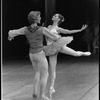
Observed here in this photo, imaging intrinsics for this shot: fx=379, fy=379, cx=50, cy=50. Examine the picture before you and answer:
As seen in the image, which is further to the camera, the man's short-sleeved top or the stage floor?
the stage floor

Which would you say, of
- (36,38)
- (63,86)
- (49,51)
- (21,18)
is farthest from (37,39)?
(21,18)

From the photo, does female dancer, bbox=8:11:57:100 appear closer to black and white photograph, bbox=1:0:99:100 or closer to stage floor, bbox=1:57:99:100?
black and white photograph, bbox=1:0:99:100

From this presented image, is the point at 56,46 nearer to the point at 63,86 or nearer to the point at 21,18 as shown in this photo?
the point at 63,86

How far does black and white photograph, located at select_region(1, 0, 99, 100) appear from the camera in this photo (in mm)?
7664

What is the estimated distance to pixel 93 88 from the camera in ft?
31.5

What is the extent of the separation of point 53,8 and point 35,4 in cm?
345

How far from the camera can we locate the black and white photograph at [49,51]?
766cm

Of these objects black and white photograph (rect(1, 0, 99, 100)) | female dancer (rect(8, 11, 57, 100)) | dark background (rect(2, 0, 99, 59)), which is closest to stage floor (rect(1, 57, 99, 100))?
black and white photograph (rect(1, 0, 99, 100))

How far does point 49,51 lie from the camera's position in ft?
25.6

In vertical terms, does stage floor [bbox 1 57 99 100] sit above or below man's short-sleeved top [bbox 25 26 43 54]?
below

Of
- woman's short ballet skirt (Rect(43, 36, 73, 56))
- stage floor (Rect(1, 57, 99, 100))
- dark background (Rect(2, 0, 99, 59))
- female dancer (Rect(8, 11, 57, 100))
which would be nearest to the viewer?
female dancer (Rect(8, 11, 57, 100))

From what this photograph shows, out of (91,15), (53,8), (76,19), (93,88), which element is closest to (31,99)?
(93,88)

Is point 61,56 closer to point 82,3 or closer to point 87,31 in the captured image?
point 87,31

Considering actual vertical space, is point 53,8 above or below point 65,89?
above
